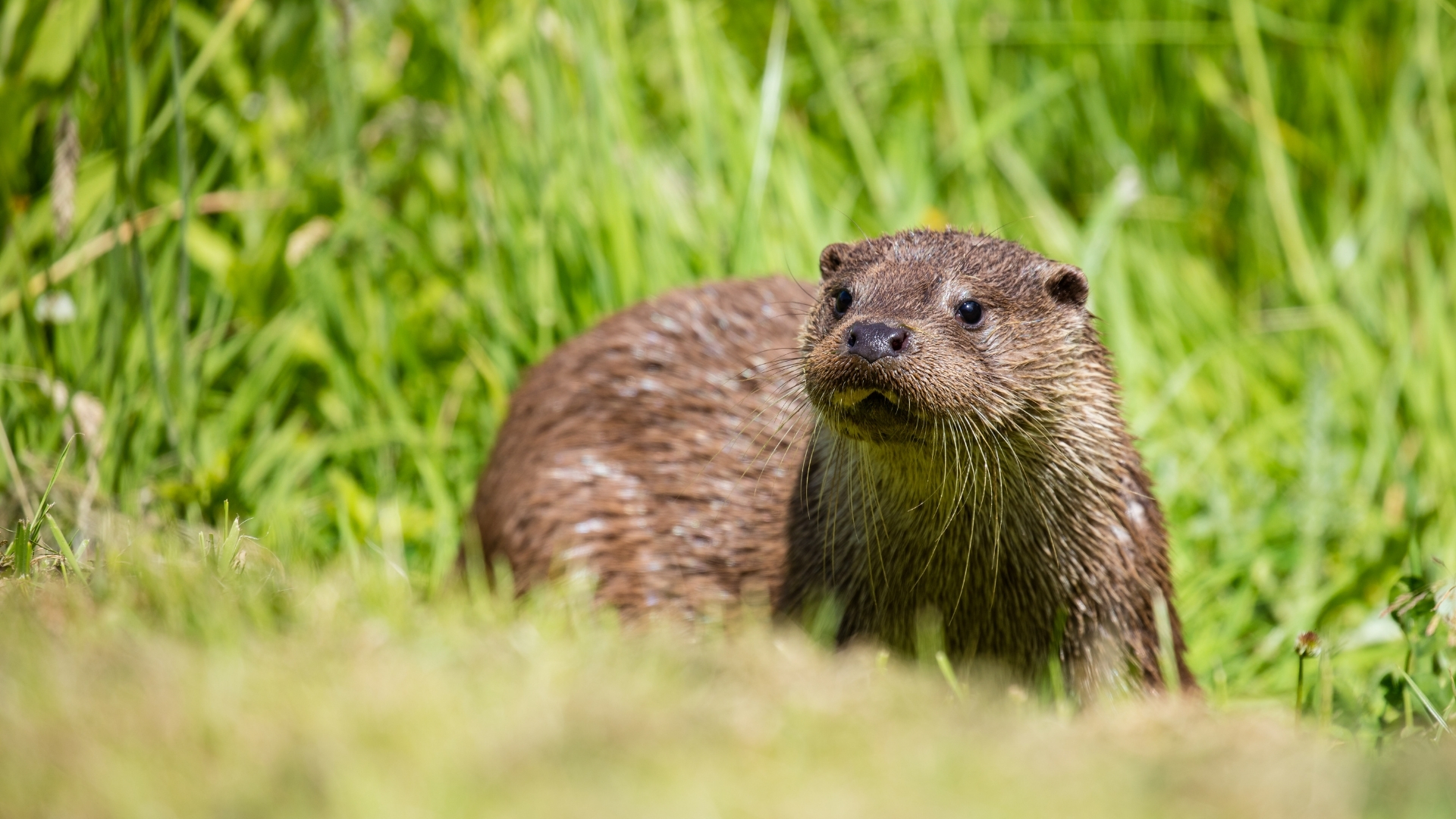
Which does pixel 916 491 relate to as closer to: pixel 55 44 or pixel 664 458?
pixel 664 458

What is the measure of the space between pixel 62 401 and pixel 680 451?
4.65 ft

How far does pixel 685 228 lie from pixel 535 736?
9.24ft

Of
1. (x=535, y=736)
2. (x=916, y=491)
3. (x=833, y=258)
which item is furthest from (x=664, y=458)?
(x=535, y=736)

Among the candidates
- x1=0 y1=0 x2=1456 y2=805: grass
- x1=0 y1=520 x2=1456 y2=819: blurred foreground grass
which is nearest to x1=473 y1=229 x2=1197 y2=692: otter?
x1=0 y1=0 x2=1456 y2=805: grass

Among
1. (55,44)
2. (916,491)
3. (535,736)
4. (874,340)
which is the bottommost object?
(535,736)

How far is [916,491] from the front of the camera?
2.65 metres

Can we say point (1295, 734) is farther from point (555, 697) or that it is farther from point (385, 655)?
point (385, 655)

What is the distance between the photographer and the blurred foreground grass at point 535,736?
1.23 m

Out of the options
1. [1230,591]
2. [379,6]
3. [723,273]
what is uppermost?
[379,6]

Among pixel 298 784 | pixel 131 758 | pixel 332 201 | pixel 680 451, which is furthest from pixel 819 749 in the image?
pixel 332 201

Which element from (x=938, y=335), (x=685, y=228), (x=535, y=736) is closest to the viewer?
(x=535, y=736)

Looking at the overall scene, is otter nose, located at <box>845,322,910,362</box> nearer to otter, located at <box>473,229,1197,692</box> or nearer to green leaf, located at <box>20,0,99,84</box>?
otter, located at <box>473,229,1197,692</box>

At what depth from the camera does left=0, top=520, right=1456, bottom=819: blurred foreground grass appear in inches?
48.6

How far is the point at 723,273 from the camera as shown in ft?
12.9
